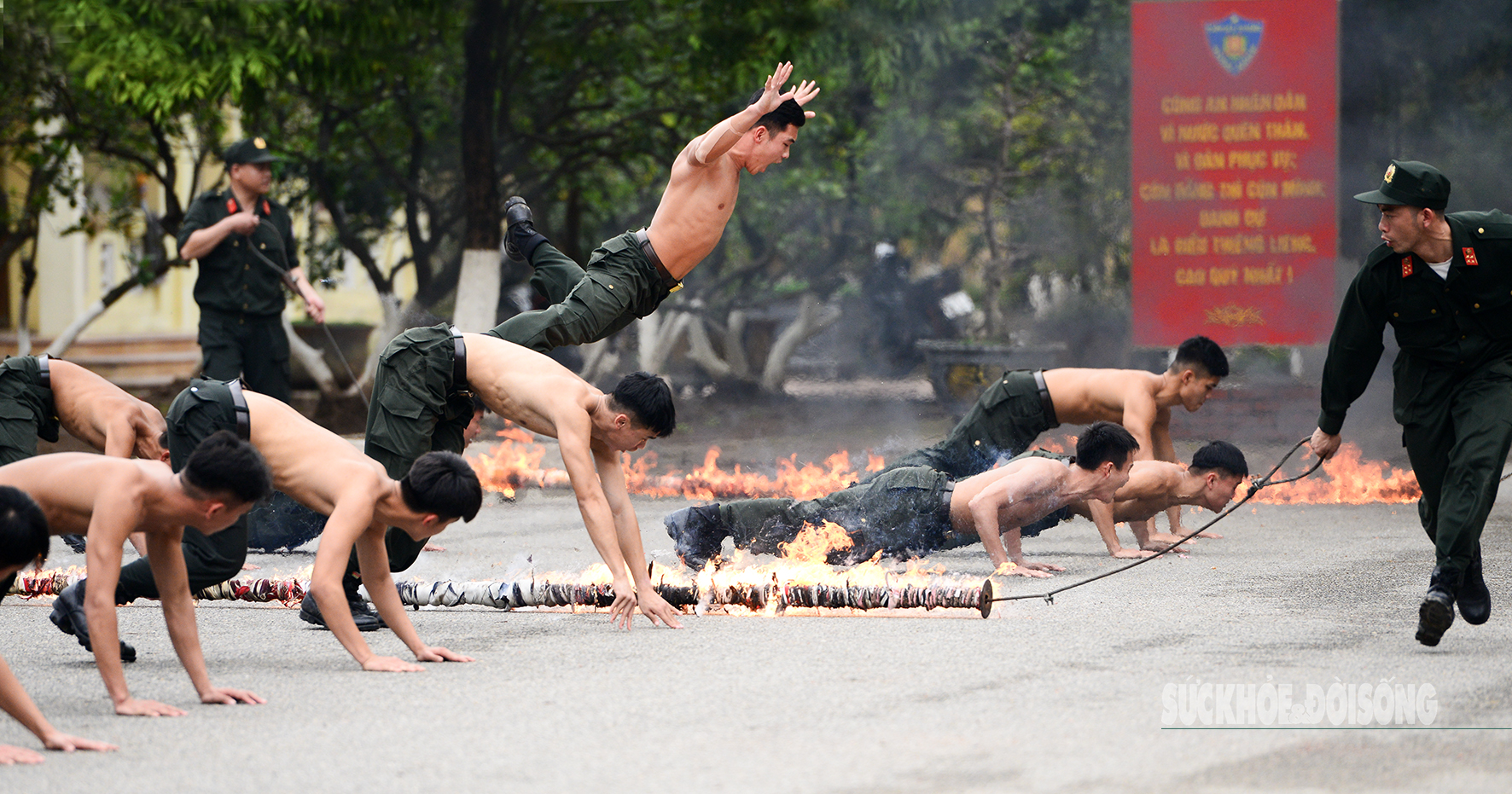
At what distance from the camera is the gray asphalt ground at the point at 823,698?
11.4 ft

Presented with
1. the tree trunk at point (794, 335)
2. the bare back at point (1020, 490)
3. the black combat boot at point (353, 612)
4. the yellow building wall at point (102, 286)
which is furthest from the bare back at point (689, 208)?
the yellow building wall at point (102, 286)

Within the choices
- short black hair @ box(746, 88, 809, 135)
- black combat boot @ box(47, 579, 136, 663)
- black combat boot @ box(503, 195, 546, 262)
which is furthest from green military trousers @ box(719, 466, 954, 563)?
black combat boot @ box(47, 579, 136, 663)

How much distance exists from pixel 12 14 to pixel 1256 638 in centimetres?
1158

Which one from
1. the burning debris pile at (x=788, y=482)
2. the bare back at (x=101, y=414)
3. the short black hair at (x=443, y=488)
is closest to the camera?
the short black hair at (x=443, y=488)

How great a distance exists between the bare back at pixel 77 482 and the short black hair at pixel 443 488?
0.70 metres

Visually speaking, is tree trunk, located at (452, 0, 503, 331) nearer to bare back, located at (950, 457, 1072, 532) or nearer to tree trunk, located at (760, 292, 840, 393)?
tree trunk, located at (760, 292, 840, 393)

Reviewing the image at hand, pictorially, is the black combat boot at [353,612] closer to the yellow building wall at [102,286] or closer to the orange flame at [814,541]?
the orange flame at [814,541]

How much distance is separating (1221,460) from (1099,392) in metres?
0.85

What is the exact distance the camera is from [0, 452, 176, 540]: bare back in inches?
159

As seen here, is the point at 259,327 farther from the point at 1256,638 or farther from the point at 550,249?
the point at 1256,638

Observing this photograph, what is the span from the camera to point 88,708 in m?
4.17

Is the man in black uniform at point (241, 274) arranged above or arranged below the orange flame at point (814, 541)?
above

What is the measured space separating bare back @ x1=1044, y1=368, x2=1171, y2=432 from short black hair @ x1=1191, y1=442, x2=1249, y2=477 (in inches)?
23.4

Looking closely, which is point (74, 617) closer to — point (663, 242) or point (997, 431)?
point (663, 242)
